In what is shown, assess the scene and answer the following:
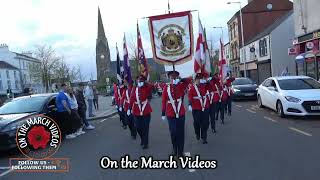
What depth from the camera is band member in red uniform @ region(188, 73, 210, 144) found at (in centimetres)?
1009

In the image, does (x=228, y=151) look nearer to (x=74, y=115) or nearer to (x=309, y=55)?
(x=74, y=115)

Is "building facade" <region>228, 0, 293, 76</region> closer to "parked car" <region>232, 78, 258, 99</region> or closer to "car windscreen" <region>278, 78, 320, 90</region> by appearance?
"parked car" <region>232, 78, 258, 99</region>

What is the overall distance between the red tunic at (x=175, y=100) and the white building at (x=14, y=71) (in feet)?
242

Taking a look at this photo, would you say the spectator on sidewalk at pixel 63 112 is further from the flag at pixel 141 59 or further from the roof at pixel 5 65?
the roof at pixel 5 65

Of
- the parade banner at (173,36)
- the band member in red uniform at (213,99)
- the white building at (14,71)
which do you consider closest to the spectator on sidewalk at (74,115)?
the band member in red uniform at (213,99)

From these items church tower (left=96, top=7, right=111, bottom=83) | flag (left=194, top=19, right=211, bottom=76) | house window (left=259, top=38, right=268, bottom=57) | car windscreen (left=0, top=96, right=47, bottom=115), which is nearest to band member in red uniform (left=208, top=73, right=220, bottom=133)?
flag (left=194, top=19, right=211, bottom=76)

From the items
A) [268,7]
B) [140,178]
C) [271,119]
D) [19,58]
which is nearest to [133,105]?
[140,178]

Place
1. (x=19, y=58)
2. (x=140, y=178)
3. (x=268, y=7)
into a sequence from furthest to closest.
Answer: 1. (x=19, y=58)
2. (x=268, y=7)
3. (x=140, y=178)

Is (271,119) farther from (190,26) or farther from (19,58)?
(19,58)

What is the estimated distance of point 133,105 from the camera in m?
10.1

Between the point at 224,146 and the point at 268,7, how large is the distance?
53.3 meters

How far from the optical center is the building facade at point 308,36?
2653cm

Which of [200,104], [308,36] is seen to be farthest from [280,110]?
[308,36]

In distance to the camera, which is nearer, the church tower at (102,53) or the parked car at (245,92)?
the parked car at (245,92)
